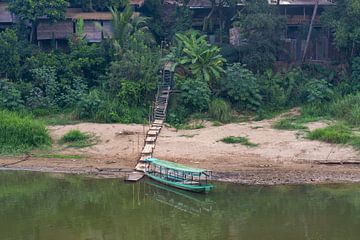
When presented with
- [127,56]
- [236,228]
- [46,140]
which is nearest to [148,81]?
[127,56]

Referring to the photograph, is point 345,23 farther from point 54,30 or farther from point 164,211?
point 54,30

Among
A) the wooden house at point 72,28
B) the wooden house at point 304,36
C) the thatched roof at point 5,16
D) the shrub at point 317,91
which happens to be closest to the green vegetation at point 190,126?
the shrub at point 317,91

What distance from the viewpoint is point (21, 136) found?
26.0 meters

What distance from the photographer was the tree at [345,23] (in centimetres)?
2855

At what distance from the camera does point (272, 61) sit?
30.2 metres

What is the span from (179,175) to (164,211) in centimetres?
250

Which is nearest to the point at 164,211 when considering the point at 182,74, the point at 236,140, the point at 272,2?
the point at 236,140

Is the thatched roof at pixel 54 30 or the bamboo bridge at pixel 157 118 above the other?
the thatched roof at pixel 54 30

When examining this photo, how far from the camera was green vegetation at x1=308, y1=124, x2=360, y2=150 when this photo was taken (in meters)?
24.7

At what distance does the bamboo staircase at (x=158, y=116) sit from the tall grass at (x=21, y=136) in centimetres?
411

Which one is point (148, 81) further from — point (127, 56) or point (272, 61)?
point (272, 61)

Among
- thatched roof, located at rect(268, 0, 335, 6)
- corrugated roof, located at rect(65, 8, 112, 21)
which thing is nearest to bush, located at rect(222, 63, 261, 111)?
thatched roof, located at rect(268, 0, 335, 6)

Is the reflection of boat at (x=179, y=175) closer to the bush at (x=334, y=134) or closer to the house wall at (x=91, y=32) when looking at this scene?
the bush at (x=334, y=134)

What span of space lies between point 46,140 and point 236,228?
34.4ft
